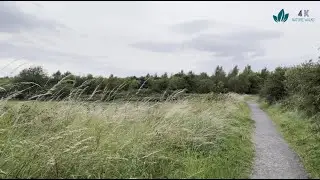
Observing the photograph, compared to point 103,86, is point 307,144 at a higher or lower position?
lower

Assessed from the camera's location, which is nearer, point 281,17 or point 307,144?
point 307,144

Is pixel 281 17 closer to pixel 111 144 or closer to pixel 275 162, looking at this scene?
pixel 275 162

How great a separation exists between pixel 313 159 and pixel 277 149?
1.75m

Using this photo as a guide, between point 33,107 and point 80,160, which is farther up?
point 33,107

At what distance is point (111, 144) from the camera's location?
7.38 m

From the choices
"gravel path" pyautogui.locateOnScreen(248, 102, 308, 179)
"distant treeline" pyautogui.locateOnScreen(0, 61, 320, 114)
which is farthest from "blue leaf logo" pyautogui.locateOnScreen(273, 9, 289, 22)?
"gravel path" pyautogui.locateOnScreen(248, 102, 308, 179)

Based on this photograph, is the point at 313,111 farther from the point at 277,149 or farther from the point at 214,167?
the point at 214,167

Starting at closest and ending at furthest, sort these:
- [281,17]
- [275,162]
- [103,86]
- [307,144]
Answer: [275,162], [307,144], [103,86], [281,17]

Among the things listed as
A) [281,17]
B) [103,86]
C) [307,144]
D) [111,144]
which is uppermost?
[281,17]

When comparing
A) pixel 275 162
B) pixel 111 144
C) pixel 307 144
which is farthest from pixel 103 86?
pixel 307 144

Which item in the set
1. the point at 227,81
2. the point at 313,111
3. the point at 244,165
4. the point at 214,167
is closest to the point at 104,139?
the point at 214,167

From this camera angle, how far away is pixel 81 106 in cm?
948

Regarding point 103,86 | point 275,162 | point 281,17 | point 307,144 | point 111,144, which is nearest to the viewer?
point 111,144

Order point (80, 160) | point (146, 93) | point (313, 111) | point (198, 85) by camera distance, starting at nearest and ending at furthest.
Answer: point (80, 160) < point (146, 93) < point (313, 111) < point (198, 85)
